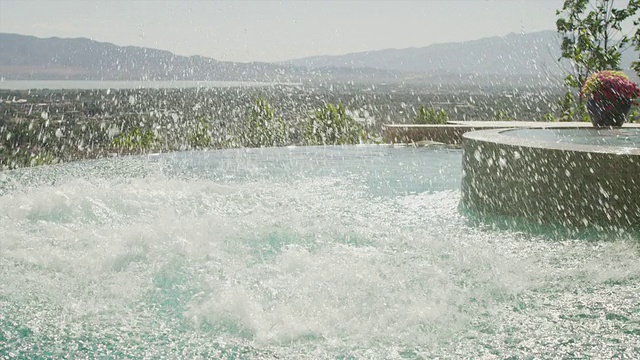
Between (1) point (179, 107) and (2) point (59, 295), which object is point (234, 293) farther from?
(1) point (179, 107)

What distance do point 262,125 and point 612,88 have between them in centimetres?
2422

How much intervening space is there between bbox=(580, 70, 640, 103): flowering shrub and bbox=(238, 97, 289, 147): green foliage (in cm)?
2246

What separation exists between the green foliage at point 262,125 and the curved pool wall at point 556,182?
24873 mm

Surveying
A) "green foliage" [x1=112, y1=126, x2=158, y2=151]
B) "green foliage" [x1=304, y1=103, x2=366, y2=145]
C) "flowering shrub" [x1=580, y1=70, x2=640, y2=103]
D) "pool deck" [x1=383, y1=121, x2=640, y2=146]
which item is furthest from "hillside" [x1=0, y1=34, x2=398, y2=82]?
"flowering shrub" [x1=580, y1=70, x2=640, y2=103]

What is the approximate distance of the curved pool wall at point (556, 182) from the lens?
4.73 meters

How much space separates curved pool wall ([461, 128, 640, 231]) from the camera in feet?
15.5

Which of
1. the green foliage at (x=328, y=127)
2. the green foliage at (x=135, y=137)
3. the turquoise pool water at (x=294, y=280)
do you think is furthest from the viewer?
the green foliage at (x=135, y=137)

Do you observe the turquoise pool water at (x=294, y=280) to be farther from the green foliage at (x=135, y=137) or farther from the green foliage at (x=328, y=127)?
the green foliage at (x=135, y=137)

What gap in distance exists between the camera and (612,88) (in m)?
8.52

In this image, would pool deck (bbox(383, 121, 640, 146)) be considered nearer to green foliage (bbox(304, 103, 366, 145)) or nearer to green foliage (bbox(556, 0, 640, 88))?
green foliage (bbox(556, 0, 640, 88))

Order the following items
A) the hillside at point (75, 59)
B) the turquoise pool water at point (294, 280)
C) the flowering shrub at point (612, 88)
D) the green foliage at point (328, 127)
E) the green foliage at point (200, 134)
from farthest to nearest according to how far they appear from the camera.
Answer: the hillside at point (75, 59)
the green foliage at point (200, 134)
the green foliage at point (328, 127)
the flowering shrub at point (612, 88)
the turquoise pool water at point (294, 280)

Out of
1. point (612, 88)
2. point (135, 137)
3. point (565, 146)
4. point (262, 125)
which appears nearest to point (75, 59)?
point (135, 137)

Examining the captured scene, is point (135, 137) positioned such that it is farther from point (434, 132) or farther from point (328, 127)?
point (434, 132)

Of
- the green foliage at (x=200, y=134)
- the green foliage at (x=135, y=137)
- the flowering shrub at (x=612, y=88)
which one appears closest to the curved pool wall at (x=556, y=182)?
the flowering shrub at (x=612, y=88)
